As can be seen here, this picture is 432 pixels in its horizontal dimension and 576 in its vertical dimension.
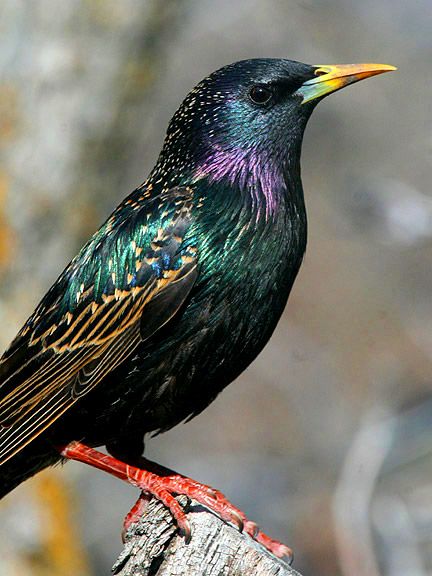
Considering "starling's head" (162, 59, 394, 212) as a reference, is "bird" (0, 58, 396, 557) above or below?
below

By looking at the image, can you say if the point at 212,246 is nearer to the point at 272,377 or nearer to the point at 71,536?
the point at 71,536

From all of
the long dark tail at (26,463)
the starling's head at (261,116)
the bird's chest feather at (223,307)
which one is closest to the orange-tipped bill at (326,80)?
the starling's head at (261,116)

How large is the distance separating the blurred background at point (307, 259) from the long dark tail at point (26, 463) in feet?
6.88

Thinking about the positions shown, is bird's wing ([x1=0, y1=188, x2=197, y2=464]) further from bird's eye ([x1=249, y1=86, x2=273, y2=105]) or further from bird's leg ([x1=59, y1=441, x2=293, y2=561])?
bird's eye ([x1=249, y1=86, x2=273, y2=105])

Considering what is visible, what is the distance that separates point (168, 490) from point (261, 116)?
1456mm

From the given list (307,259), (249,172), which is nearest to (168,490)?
(249,172)

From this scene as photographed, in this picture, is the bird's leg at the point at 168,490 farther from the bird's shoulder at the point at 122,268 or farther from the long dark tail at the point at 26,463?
the bird's shoulder at the point at 122,268

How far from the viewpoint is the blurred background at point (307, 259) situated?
6.79m

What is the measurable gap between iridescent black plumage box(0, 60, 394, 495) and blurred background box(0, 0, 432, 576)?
82.2 inches

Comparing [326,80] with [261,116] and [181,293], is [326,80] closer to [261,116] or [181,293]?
[261,116]

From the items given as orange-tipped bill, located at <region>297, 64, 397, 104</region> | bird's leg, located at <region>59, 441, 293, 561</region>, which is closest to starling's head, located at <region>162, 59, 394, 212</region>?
orange-tipped bill, located at <region>297, 64, 397, 104</region>

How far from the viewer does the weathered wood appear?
3857mm

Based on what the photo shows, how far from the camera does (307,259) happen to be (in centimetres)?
1402

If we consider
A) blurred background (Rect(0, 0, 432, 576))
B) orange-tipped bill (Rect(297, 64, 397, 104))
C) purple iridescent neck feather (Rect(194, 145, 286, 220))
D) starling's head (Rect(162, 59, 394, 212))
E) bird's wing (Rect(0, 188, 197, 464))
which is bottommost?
bird's wing (Rect(0, 188, 197, 464))
